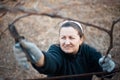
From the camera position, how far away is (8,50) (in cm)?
291

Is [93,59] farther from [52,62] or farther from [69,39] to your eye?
[52,62]

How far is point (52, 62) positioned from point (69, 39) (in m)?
0.16

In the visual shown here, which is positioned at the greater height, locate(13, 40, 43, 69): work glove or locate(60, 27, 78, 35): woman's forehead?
locate(13, 40, 43, 69): work glove

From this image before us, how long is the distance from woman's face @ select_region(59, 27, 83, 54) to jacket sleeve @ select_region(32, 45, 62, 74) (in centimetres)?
4

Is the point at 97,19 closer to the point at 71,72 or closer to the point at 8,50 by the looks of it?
the point at 8,50

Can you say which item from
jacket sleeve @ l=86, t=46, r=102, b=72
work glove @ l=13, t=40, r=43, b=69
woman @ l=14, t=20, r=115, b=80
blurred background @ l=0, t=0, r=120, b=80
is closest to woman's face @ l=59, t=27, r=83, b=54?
woman @ l=14, t=20, r=115, b=80

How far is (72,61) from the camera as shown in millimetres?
1562

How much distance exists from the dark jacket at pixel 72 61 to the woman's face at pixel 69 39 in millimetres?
38

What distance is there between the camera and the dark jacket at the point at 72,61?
56.8 inches

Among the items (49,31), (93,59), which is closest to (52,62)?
(93,59)

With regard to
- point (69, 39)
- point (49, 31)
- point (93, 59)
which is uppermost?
point (69, 39)

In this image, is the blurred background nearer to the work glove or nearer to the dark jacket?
the dark jacket

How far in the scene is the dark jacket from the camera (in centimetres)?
144

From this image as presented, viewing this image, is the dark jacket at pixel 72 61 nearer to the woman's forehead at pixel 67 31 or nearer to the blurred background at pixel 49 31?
the woman's forehead at pixel 67 31
